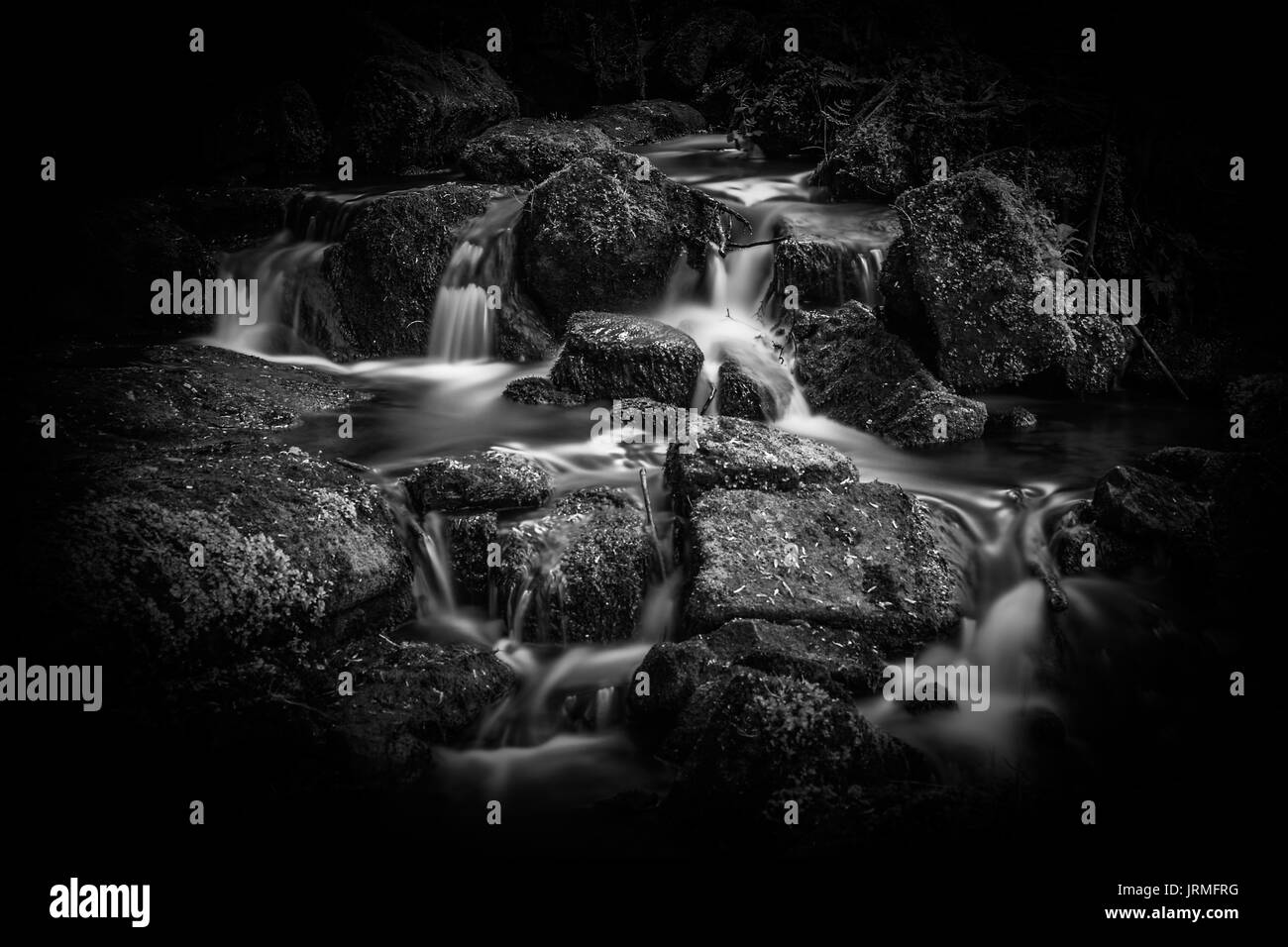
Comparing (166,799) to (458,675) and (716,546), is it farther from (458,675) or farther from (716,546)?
(716,546)

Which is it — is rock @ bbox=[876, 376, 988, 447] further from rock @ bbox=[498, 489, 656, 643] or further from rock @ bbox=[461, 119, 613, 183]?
rock @ bbox=[461, 119, 613, 183]

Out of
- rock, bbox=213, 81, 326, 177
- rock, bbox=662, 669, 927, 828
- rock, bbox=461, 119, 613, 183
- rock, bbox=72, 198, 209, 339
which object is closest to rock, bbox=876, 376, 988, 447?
rock, bbox=662, 669, 927, 828

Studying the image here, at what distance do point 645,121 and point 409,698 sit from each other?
42.0 feet

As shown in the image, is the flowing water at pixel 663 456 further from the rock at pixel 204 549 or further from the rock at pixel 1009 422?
the rock at pixel 204 549

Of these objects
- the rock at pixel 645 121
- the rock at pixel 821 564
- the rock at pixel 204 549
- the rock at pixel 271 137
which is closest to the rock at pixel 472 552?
the rock at pixel 204 549

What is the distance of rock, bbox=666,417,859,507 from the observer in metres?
6.23

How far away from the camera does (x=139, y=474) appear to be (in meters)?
5.24

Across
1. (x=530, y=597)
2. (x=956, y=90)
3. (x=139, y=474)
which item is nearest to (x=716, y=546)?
(x=530, y=597)

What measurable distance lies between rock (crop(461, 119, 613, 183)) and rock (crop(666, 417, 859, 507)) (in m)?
6.41

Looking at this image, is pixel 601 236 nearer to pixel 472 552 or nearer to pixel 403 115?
pixel 472 552

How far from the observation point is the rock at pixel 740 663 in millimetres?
4652

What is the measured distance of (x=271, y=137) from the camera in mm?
14031

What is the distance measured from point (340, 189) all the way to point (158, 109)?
9.80ft

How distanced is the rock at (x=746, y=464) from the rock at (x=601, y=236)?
11.5 ft
